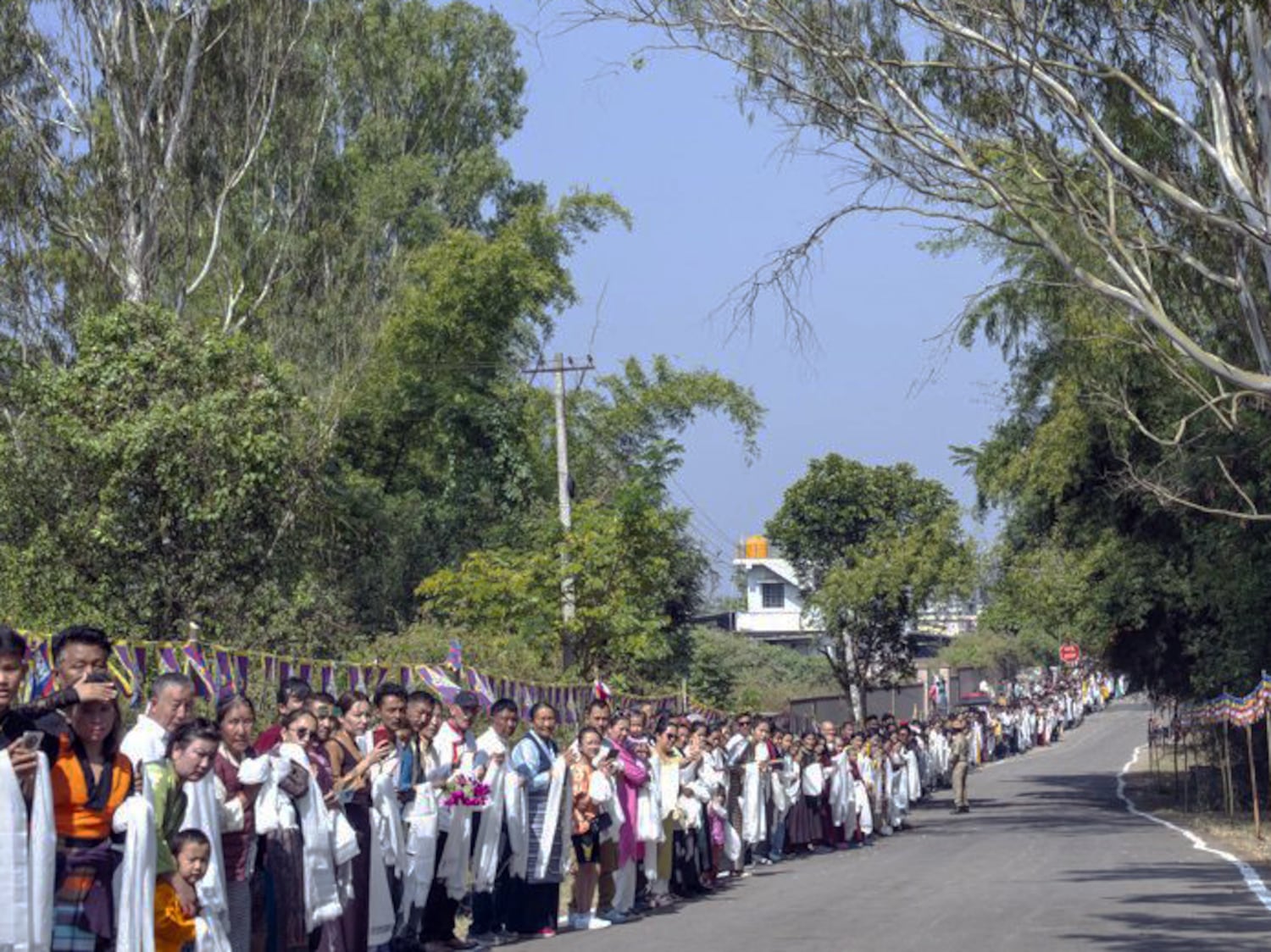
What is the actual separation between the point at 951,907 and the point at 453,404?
33.2 metres

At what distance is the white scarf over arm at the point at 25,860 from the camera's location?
7.70m

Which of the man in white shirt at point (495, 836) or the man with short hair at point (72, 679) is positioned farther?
the man in white shirt at point (495, 836)

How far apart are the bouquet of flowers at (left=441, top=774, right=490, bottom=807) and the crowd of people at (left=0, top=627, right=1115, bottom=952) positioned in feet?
0.08

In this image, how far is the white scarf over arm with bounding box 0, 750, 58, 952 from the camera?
25.3 ft

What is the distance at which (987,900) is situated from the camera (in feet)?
56.8

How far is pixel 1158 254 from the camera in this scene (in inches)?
910

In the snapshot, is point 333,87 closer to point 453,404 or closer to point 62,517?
point 453,404

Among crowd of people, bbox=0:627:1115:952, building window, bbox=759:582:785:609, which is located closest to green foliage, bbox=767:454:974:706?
crowd of people, bbox=0:627:1115:952

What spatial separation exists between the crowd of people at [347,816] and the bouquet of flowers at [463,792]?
2 cm

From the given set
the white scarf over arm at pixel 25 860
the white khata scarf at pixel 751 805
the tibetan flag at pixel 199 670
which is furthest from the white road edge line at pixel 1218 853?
the white scarf over arm at pixel 25 860

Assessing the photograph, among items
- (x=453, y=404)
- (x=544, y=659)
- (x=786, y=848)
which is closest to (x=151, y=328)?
(x=544, y=659)

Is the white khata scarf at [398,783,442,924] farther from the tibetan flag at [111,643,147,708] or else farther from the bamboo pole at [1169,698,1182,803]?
the bamboo pole at [1169,698,1182,803]

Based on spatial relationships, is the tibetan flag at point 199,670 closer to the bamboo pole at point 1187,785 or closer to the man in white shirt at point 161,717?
the man in white shirt at point 161,717

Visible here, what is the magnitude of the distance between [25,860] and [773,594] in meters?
108
